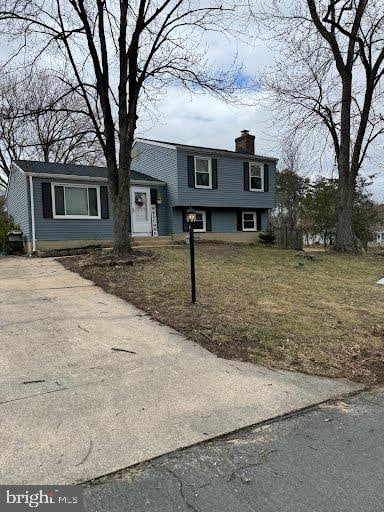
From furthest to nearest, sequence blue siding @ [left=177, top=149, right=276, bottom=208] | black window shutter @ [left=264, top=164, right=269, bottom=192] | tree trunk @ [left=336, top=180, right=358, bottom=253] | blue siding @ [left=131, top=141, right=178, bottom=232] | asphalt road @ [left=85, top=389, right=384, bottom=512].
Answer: black window shutter @ [left=264, top=164, right=269, bottom=192], blue siding @ [left=131, top=141, right=178, bottom=232], blue siding @ [left=177, top=149, right=276, bottom=208], tree trunk @ [left=336, top=180, right=358, bottom=253], asphalt road @ [left=85, top=389, right=384, bottom=512]

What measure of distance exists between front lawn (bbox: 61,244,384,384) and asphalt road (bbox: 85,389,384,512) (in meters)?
1.32

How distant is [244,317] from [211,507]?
12.0 ft

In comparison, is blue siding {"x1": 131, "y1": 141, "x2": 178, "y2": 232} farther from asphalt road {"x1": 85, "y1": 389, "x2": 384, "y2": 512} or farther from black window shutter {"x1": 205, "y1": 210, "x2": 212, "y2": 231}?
asphalt road {"x1": 85, "y1": 389, "x2": 384, "y2": 512}

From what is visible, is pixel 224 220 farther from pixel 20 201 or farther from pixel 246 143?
pixel 20 201

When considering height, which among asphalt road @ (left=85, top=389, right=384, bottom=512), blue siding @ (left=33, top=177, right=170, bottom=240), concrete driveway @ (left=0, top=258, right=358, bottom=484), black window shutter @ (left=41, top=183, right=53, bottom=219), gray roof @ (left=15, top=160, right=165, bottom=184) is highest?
gray roof @ (left=15, top=160, right=165, bottom=184)

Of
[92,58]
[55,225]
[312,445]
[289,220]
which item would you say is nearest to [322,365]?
[312,445]

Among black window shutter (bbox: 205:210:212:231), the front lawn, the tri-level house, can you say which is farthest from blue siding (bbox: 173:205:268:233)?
the front lawn

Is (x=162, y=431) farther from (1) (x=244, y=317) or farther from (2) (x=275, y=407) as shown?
(1) (x=244, y=317)

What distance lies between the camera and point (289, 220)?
36375mm

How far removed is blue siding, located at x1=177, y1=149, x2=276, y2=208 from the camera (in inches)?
687

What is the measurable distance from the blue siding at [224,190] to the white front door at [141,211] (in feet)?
5.03

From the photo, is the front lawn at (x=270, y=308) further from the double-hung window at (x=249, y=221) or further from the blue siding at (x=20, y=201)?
the double-hung window at (x=249, y=221)

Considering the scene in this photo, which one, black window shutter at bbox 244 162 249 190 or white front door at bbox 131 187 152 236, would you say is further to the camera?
black window shutter at bbox 244 162 249 190

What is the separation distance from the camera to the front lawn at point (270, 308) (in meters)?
4.23
